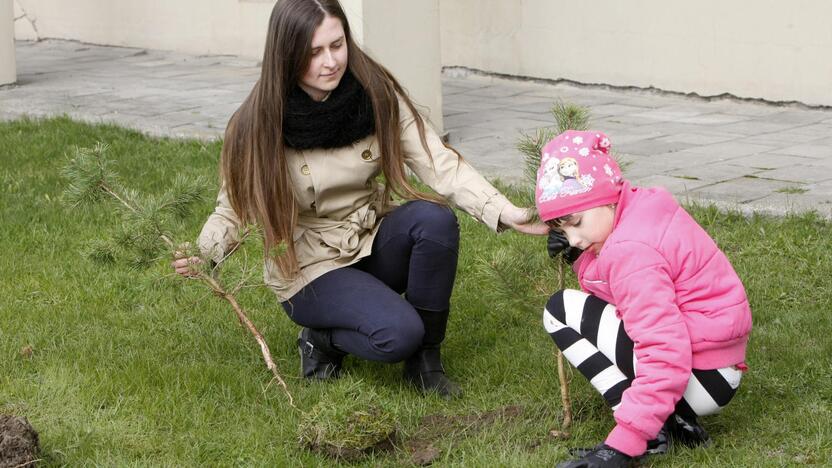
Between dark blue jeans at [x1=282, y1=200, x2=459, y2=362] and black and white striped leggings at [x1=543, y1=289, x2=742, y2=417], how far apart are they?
1.81ft

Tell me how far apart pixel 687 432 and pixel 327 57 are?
1561mm

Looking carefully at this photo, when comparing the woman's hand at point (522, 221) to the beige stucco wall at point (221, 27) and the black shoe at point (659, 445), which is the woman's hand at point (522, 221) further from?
the beige stucco wall at point (221, 27)

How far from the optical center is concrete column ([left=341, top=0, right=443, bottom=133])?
23.9 ft

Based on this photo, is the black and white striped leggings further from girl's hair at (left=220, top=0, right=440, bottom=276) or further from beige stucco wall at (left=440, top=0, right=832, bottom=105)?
beige stucco wall at (left=440, top=0, right=832, bottom=105)

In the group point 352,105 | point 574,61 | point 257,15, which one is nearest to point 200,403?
point 352,105

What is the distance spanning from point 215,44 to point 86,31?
2.26 meters

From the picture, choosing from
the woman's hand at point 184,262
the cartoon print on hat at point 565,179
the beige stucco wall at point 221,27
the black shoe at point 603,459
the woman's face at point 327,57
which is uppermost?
the woman's face at point 327,57

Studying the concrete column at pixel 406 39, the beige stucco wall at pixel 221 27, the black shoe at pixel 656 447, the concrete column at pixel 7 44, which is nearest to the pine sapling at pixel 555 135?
the black shoe at pixel 656 447

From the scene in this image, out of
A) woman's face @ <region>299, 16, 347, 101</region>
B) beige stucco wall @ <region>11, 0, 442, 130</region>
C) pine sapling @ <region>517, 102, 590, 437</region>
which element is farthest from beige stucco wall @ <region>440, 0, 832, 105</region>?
woman's face @ <region>299, 16, 347, 101</region>

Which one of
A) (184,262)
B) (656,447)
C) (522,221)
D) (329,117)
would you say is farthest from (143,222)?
(656,447)

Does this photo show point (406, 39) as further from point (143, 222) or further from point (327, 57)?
point (143, 222)

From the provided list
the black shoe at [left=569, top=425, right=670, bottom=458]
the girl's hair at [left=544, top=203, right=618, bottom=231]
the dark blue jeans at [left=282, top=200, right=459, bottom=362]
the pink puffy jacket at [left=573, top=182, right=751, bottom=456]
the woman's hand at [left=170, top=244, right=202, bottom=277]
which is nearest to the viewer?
the pink puffy jacket at [left=573, top=182, right=751, bottom=456]

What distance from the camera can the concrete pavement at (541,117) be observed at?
6.32 m

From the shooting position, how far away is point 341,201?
3996 mm
